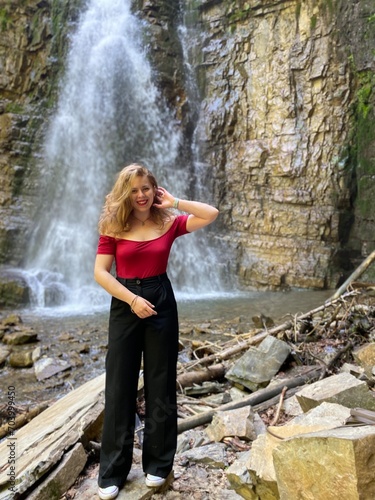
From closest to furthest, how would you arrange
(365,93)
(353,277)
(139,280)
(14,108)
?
Answer: (139,280)
(353,277)
(365,93)
(14,108)

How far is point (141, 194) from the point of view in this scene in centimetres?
227

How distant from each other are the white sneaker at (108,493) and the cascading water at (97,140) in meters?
11.0

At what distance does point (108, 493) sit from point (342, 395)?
147 cm

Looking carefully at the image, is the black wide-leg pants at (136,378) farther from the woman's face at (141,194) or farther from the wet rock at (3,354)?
the wet rock at (3,354)

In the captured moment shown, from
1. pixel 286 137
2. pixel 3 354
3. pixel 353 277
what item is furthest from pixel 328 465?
pixel 286 137

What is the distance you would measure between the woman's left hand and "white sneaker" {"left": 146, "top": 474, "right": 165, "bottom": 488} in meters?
1.52

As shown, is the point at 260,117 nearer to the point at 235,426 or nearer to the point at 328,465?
the point at 235,426

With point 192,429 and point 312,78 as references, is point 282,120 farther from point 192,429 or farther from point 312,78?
point 192,429

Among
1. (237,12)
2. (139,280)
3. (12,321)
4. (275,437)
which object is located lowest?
(12,321)

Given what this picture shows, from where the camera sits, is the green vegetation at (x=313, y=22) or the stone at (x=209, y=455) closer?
the stone at (x=209, y=455)

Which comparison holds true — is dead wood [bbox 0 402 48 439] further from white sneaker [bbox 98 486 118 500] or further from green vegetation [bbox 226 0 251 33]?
green vegetation [bbox 226 0 251 33]

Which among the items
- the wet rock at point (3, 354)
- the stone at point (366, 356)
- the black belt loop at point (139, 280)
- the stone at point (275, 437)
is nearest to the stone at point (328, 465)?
the stone at point (275, 437)

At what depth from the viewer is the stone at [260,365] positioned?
4066mm

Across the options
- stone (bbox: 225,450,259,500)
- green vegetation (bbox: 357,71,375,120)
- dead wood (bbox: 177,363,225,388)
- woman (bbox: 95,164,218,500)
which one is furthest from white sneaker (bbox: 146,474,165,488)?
green vegetation (bbox: 357,71,375,120)
